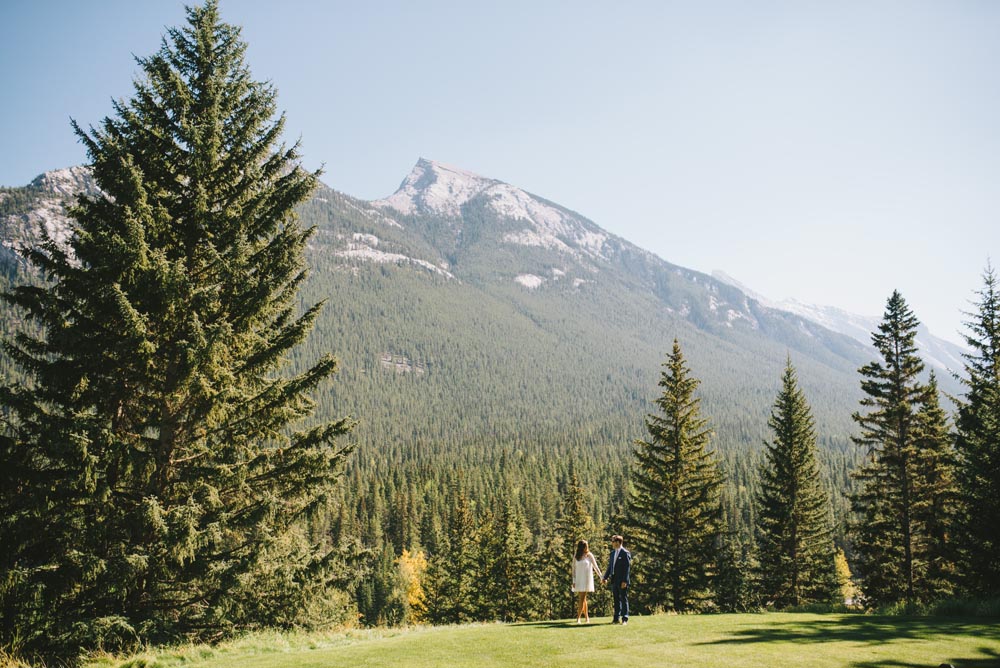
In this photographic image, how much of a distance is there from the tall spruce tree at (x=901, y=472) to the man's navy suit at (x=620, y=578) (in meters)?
16.5

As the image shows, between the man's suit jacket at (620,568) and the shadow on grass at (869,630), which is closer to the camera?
the shadow on grass at (869,630)

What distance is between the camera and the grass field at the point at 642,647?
8477mm

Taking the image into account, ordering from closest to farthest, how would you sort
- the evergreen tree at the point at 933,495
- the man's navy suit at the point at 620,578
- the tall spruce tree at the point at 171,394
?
the tall spruce tree at the point at 171,394, the man's navy suit at the point at 620,578, the evergreen tree at the point at 933,495

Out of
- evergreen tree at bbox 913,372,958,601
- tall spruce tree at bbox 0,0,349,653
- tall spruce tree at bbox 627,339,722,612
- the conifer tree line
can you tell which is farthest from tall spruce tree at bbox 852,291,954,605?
tall spruce tree at bbox 0,0,349,653

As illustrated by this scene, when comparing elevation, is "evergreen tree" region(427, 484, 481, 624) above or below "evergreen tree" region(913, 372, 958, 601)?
below

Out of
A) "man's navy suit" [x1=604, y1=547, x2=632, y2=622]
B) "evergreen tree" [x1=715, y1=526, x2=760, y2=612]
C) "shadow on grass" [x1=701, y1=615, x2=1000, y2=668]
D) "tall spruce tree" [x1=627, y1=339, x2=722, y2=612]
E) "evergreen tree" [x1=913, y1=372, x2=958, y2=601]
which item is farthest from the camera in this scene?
"evergreen tree" [x1=715, y1=526, x2=760, y2=612]

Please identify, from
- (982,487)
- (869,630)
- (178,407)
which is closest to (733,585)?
(982,487)

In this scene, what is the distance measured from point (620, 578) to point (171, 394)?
10.9 meters

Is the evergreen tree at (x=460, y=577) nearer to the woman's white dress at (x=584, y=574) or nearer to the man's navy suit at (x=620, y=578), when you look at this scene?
the woman's white dress at (x=584, y=574)

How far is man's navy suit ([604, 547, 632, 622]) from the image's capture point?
42.4 ft

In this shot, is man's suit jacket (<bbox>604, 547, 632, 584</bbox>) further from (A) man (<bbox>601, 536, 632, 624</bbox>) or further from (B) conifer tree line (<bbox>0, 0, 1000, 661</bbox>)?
(B) conifer tree line (<bbox>0, 0, 1000, 661</bbox>)

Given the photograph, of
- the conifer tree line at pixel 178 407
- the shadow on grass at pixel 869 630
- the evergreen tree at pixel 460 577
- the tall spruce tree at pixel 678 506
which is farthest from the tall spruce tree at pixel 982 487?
the evergreen tree at pixel 460 577

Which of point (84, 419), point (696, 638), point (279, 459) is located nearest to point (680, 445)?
point (696, 638)

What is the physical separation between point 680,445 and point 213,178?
74.1 ft
